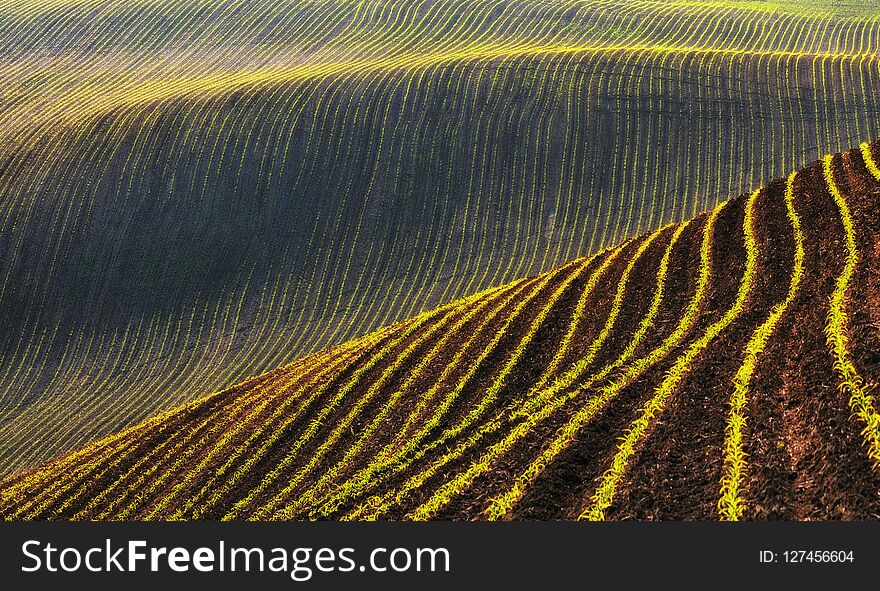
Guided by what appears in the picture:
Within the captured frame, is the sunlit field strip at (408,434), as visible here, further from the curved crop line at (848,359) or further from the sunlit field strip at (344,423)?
the curved crop line at (848,359)

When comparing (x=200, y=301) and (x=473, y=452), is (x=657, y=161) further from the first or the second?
(x=473, y=452)

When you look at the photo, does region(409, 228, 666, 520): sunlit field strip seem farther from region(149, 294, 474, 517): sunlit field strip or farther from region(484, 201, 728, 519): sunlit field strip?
region(149, 294, 474, 517): sunlit field strip

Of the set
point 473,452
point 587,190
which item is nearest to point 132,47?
point 587,190

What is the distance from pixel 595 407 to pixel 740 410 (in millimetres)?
2480

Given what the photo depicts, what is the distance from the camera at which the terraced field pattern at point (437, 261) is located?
13.5 m

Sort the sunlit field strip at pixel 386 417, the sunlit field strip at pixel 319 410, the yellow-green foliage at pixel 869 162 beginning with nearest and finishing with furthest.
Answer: the sunlit field strip at pixel 386 417 < the sunlit field strip at pixel 319 410 < the yellow-green foliage at pixel 869 162

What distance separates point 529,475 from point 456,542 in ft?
9.61

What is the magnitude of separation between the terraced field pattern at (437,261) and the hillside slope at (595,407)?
0.08 m

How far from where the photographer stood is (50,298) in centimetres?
3291

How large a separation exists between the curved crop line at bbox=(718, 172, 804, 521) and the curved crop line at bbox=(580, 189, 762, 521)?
878 mm

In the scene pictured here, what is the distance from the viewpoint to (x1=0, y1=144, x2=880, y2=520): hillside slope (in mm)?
11891

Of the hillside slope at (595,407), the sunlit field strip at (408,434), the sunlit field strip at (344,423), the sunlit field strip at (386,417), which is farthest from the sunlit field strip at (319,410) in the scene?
the sunlit field strip at (408,434)

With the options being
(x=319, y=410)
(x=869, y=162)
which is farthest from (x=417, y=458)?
(x=869, y=162)

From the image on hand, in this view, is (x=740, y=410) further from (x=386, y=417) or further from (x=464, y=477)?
(x=386, y=417)
